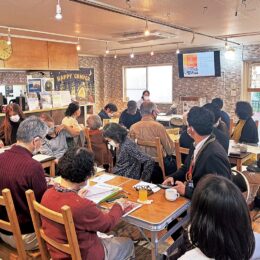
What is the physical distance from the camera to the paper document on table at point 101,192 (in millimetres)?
2188

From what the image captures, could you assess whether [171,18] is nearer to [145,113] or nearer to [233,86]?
[145,113]

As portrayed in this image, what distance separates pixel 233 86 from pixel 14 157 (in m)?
6.85

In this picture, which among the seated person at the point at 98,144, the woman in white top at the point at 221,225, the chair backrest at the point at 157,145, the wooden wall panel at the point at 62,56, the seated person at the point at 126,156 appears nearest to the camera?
the woman in white top at the point at 221,225

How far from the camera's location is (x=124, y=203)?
6.91 ft

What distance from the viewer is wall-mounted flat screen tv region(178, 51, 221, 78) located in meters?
7.82

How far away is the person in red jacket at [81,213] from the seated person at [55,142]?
1961mm

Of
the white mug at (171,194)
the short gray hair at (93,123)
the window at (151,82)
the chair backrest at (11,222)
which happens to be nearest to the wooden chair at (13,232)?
the chair backrest at (11,222)

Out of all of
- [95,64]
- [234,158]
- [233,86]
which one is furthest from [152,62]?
[234,158]

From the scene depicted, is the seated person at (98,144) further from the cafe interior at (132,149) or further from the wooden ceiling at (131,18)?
the wooden ceiling at (131,18)

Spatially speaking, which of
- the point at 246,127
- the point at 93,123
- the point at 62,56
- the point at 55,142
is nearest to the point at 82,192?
the point at 55,142

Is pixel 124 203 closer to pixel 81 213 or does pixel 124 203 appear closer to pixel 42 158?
pixel 81 213

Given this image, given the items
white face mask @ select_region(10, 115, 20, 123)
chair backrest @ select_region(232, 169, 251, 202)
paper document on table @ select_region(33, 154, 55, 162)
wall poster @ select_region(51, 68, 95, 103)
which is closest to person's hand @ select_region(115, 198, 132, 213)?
chair backrest @ select_region(232, 169, 251, 202)

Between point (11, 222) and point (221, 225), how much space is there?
1.35 metres

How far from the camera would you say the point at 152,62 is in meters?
9.22
